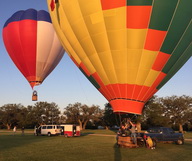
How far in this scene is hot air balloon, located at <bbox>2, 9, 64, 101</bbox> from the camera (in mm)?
23031

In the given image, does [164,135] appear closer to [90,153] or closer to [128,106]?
[128,106]

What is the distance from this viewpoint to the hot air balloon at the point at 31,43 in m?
23.0

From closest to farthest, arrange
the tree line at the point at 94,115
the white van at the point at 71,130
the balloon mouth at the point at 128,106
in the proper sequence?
the balloon mouth at the point at 128,106 → the white van at the point at 71,130 → the tree line at the point at 94,115

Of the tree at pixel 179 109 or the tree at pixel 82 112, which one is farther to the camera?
the tree at pixel 82 112

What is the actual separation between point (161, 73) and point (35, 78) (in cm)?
1581

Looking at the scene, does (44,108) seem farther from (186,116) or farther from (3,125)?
(186,116)

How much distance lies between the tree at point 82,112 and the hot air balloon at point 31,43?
1758 inches

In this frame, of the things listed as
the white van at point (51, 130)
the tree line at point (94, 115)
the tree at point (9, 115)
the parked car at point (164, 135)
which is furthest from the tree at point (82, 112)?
the parked car at point (164, 135)

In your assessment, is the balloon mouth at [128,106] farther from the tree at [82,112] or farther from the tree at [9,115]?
the tree at [9,115]

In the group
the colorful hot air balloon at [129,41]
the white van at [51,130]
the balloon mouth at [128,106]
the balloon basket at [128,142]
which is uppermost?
the colorful hot air balloon at [129,41]

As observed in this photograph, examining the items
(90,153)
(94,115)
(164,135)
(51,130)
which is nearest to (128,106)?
(90,153)

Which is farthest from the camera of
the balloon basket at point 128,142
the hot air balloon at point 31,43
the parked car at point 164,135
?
the hot air balloon at point 31,43

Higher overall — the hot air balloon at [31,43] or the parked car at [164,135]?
the hot air balloon at [31,43]

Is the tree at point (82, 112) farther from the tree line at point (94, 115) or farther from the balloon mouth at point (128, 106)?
the balloon mouth at point (128, 106)
